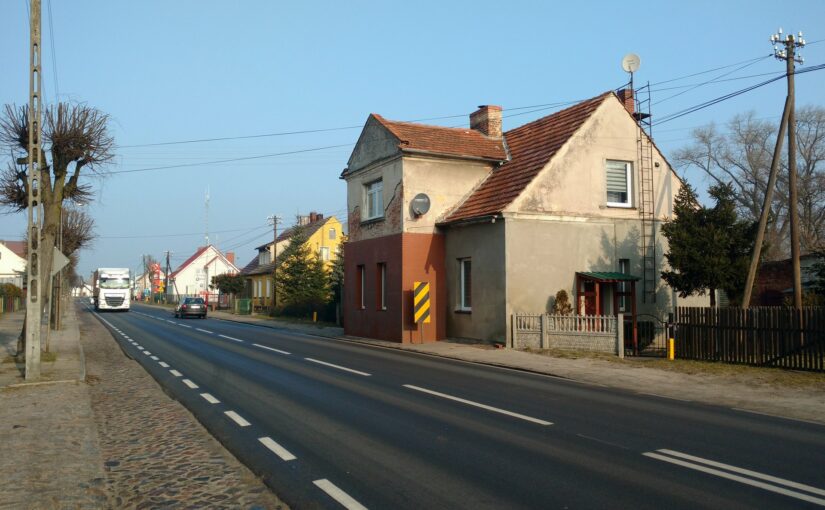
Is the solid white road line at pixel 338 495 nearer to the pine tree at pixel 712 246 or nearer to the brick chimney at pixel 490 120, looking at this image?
the pine tree at pixel 712 246

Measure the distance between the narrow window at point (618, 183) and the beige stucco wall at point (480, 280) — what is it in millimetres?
4644

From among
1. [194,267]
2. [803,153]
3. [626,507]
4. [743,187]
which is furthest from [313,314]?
[194,267]

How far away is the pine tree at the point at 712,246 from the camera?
19.2 metres

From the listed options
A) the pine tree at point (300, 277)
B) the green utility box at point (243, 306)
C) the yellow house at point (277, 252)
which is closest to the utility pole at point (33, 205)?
the pine tree at point (300, 277)

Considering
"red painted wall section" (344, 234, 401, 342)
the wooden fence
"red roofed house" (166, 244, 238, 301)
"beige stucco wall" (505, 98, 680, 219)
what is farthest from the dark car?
"red roofed house" (166, 244, 238, 301)

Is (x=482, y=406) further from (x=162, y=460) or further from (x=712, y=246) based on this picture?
(x=712, y=246)

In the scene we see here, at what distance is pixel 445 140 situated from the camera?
24391mm

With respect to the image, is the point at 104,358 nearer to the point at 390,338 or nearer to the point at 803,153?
the point at 390,338

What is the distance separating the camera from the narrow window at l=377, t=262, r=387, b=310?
975 inches

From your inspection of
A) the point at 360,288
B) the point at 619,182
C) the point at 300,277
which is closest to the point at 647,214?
the point at 619,182

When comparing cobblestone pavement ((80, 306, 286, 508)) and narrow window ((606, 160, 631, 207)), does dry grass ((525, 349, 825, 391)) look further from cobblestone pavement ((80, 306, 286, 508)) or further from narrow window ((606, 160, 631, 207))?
cobblestone pavement ((80, 306, 286, 508))

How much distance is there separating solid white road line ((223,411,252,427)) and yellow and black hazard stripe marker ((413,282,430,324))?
41.5 ft

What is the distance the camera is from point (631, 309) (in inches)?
871

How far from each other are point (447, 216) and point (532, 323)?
5681mm
